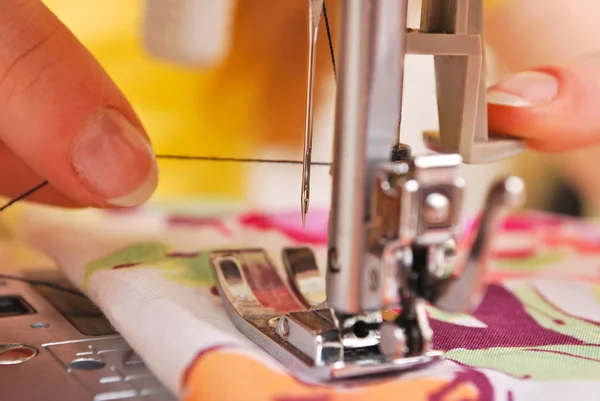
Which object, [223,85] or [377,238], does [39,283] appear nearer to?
[223,85]

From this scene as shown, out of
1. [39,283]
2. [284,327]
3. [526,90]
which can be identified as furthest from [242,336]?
[526,90]

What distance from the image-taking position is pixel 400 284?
0.47 meters

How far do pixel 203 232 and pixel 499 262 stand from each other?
34 cm

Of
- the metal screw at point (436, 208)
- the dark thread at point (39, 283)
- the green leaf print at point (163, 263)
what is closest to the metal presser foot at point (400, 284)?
the metal screw at point (436, 208)

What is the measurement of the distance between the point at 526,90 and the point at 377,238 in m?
0.37

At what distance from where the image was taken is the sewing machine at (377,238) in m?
0.45

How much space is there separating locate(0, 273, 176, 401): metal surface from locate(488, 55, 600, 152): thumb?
1.20 feet

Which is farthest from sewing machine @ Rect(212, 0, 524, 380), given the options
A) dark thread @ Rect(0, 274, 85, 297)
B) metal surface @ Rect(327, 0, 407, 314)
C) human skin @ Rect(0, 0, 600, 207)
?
dark thread @ Rect(0, 274, 85, 297)

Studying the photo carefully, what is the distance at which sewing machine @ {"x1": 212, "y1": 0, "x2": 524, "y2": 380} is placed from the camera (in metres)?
0.44

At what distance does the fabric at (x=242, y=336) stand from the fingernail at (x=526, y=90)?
0.61 feet

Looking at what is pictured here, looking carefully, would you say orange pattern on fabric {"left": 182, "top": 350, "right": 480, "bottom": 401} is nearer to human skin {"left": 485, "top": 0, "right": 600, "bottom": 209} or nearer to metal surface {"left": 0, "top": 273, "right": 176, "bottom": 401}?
metal surface {"left": 0, "top": 273, "right": 176, "bottom": 401}

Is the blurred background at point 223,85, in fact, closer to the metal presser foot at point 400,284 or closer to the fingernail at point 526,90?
the fingernail at point 526,90

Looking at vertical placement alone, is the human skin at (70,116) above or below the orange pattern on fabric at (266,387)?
above

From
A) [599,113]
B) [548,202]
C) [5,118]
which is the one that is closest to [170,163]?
[5,118]
